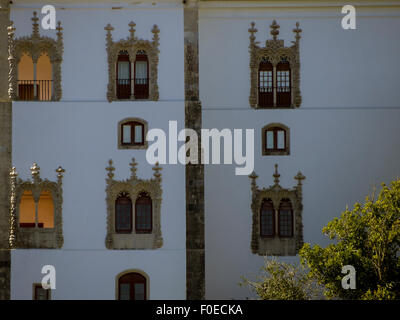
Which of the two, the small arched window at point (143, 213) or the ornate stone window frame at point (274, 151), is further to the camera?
the ornate stone window frame at point (274, 151)

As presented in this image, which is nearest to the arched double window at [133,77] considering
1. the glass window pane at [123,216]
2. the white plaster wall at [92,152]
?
the white plaster wall at [92,152]

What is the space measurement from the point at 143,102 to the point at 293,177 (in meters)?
6.95

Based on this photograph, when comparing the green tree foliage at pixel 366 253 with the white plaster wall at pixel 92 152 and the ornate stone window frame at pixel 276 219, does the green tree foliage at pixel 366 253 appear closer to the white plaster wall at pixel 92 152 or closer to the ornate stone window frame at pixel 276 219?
the ornate stone window frame at pixel 276 219

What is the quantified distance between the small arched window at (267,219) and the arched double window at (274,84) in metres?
4.19

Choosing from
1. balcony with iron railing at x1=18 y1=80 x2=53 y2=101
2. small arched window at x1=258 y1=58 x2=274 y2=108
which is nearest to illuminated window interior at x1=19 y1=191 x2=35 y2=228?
balcony with iron railing at x1=18 y1=80 x2=53 y2=101

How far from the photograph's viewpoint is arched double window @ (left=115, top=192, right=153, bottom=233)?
90.8 ft

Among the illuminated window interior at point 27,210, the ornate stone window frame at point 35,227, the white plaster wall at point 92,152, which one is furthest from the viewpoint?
the illuminated window interior at point 27,210

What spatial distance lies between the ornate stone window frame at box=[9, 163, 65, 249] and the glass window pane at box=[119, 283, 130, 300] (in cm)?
292

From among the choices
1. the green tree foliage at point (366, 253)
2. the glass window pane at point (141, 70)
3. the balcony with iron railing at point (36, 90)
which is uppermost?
the glass window pane at point (141, 70)

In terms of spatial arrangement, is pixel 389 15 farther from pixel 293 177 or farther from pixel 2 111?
pixel 2 111

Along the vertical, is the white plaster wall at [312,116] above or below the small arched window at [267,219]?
above

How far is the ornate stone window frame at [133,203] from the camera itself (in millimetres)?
27406

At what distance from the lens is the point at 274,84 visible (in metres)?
29.5
